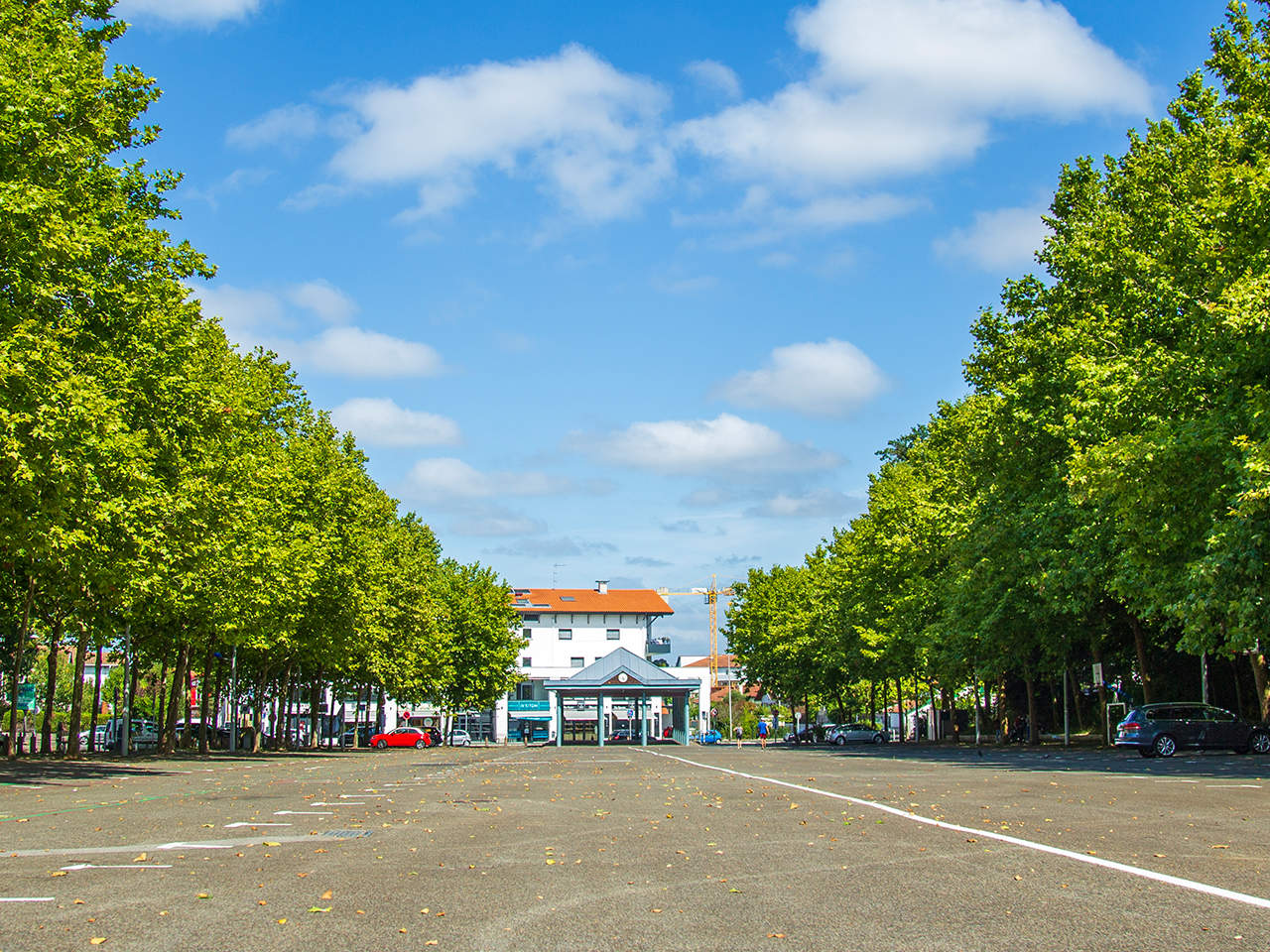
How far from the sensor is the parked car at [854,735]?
7731 cm

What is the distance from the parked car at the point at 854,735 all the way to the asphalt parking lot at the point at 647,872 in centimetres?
6034

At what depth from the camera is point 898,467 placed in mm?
66938

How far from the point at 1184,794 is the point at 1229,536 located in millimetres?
8347

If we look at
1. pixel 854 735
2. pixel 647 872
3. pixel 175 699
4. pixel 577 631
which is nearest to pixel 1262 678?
pixel 647 872

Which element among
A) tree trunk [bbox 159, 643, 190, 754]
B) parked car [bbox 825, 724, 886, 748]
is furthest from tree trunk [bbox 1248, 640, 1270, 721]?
parked car [bbox 825, 724, 886, 748]

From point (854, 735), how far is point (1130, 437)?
178 feet

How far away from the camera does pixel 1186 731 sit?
3550 cm

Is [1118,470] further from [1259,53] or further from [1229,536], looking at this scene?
[1259,53]

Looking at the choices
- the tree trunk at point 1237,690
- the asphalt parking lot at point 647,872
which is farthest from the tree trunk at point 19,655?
the tree trunk at point 1237,690

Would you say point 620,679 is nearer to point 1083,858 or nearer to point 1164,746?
point 1164,746

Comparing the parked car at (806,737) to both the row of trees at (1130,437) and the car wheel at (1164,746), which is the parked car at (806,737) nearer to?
the row of trees at (1130,437)

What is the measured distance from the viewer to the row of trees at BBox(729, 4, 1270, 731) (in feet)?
81.3

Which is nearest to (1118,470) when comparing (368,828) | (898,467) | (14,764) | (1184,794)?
(1184,794)

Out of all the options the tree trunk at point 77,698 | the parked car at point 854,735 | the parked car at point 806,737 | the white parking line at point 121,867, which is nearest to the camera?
the white parking line at point 121,867
